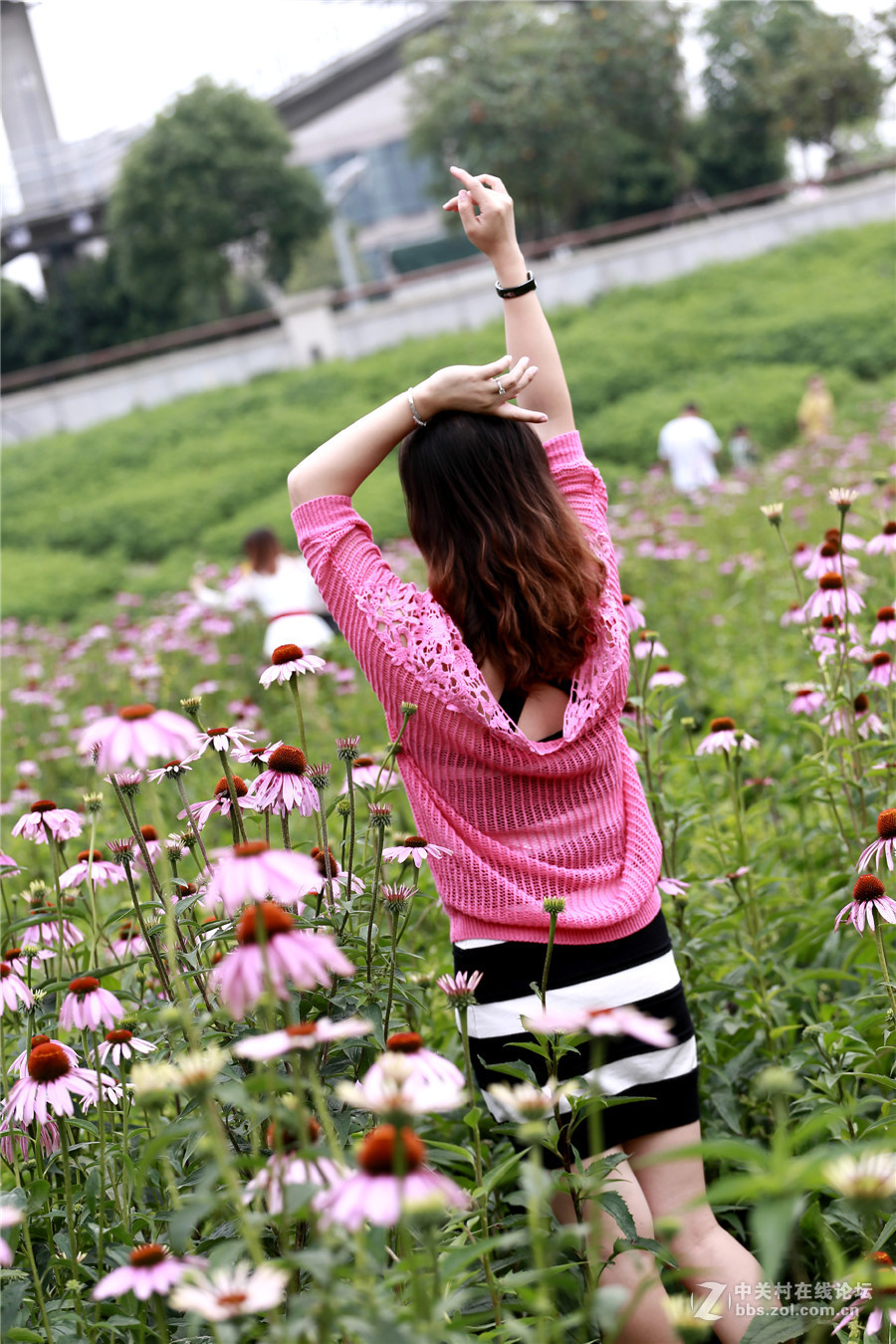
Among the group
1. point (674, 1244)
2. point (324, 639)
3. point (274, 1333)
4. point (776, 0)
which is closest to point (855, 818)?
point (674, 1244)

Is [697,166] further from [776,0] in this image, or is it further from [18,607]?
[18,607]

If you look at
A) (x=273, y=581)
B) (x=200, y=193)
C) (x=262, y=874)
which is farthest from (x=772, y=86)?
(x=262, y=874)

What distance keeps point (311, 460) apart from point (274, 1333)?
1.12 metres

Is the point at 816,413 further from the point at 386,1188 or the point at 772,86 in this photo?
the point at 772,86

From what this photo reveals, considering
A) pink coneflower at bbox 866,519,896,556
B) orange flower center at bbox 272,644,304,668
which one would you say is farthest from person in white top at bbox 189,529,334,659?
orange flower center at bbox 272,644,304,668

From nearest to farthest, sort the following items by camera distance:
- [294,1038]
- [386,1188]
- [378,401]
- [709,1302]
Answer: [386,1188], [294,1038], [709,1302], [378,401]

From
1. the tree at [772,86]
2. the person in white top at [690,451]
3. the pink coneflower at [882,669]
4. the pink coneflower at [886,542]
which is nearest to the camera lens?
the pink coneflower at [882,669]

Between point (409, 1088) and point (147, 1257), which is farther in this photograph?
point (147, 1257)

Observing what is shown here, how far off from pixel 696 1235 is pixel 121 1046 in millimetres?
717

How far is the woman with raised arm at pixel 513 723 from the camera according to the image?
152 centimetres

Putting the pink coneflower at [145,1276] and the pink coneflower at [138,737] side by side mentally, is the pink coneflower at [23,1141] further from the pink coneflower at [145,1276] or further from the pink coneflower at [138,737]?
the pink coneflower at [138,737]

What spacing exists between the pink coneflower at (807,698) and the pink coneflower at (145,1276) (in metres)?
1.67

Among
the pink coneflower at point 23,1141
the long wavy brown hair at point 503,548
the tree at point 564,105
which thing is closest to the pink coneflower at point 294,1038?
the pink coneflower at point 23,1141

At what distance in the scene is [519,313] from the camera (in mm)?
1758
